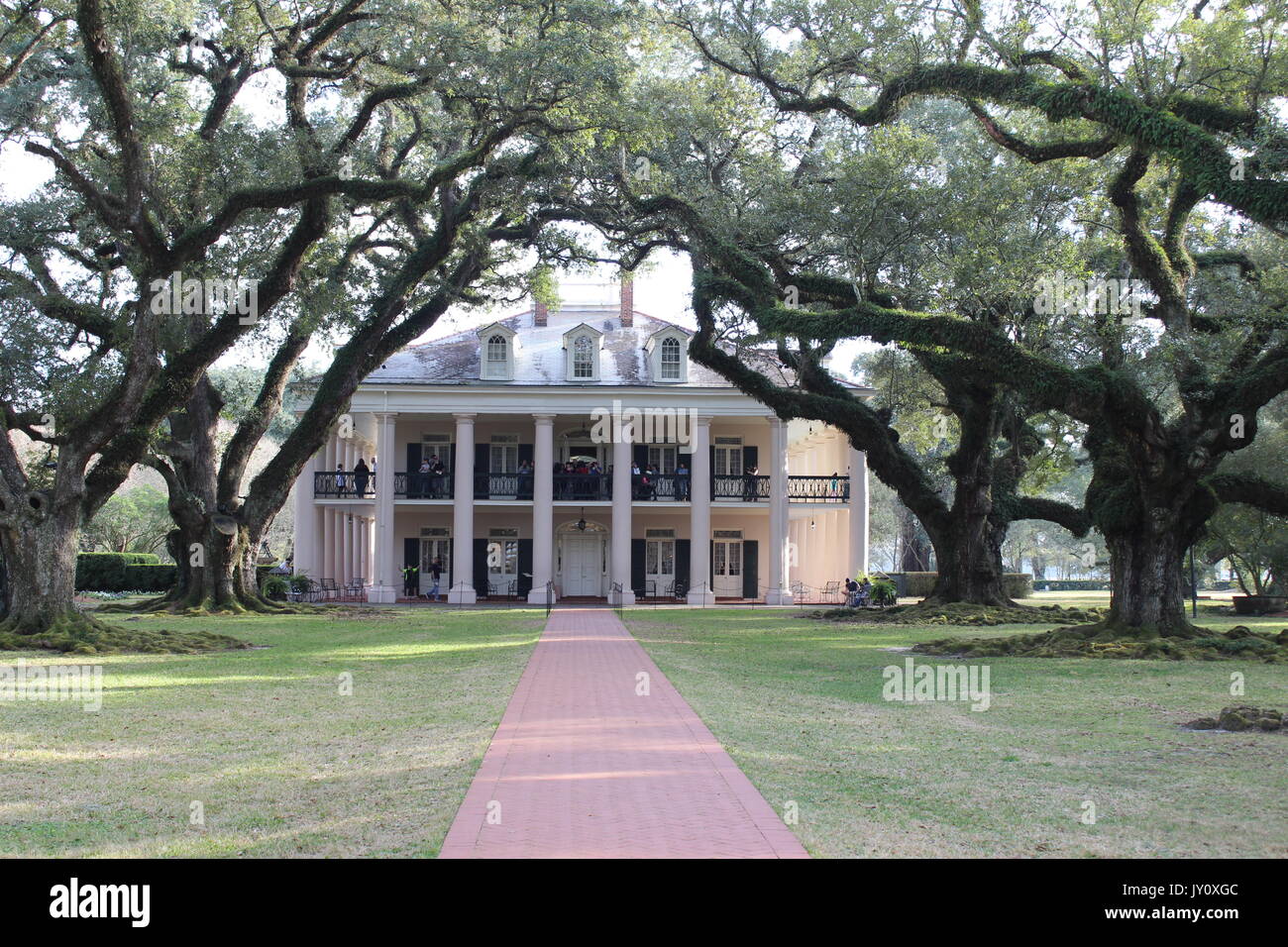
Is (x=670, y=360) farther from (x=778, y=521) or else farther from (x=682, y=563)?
(x=682, y=563)

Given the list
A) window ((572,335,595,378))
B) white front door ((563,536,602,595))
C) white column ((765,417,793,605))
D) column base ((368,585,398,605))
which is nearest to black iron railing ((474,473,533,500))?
white front door ((563,536,602,595))

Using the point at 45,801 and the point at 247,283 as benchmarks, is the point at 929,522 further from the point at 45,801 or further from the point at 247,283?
the point at 45,801

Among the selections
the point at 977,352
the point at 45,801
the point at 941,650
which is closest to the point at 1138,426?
the point at 977,352

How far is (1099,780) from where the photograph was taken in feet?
27.2

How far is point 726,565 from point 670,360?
27.4 ft

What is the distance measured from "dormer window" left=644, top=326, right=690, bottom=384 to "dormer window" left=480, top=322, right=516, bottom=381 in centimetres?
494

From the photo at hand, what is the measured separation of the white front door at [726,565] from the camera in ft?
135

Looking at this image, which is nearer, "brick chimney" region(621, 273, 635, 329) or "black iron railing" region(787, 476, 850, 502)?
"black iron railing" region(787, 476, 850, 502)

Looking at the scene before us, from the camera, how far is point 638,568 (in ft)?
132

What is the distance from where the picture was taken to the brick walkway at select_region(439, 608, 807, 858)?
6277 mm

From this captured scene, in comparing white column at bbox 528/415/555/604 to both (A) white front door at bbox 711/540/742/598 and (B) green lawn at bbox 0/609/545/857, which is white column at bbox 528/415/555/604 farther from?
(B) green lawn at bbox 0/609/545/857

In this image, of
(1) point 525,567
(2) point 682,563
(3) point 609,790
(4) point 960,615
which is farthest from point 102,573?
(3) point 609,790

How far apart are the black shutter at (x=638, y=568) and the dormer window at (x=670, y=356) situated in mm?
6262
